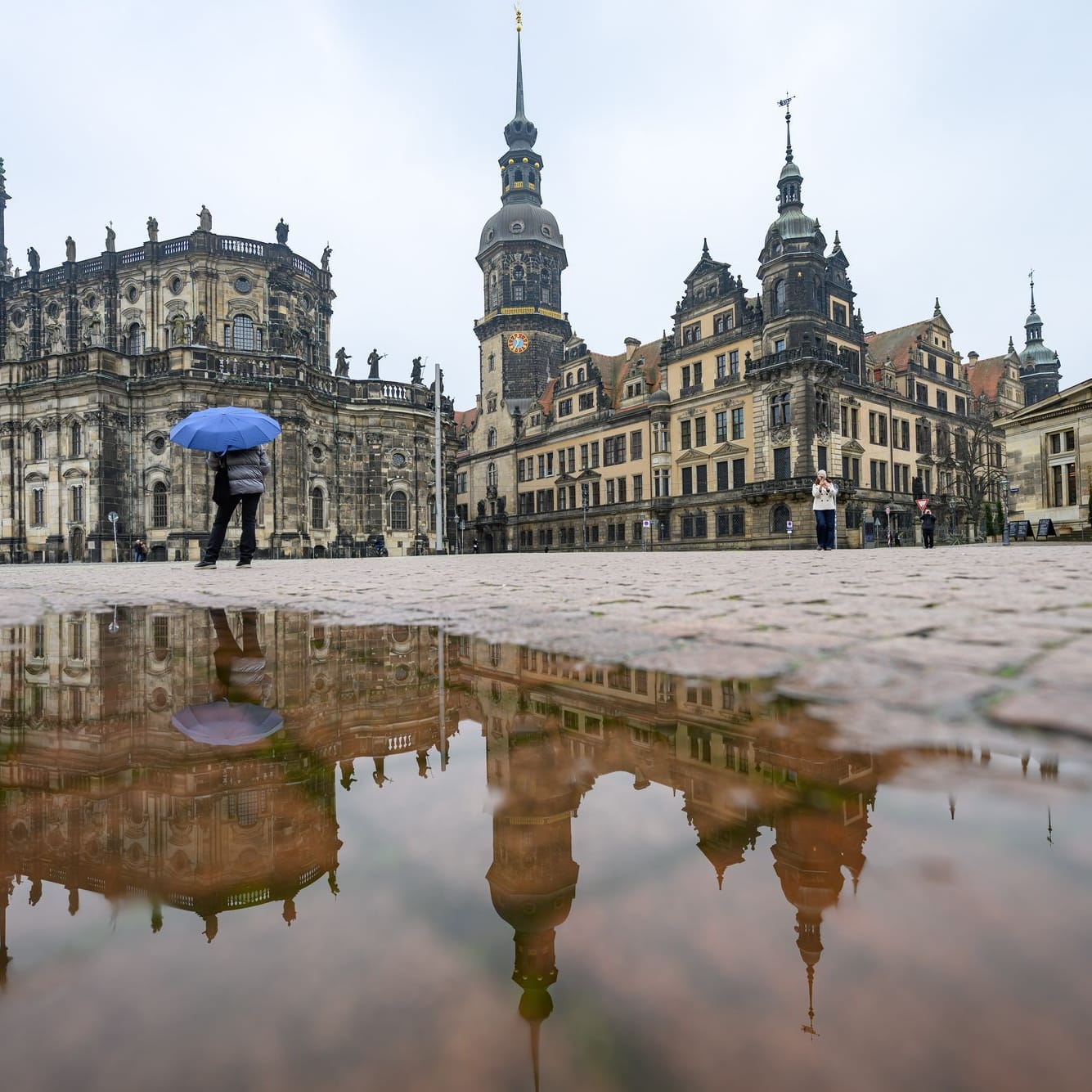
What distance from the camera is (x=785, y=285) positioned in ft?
123

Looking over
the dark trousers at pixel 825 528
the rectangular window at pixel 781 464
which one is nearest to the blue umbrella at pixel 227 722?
the dark trousers at pixel 825 528

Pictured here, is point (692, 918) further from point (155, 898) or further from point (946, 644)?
point (946, 644)

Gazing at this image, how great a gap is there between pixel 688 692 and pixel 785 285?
131ft

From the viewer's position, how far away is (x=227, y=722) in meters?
1.57

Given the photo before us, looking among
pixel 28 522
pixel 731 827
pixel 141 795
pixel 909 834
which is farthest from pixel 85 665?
pixel 28 522

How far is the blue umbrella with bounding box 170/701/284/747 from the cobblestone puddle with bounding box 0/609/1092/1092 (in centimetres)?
2

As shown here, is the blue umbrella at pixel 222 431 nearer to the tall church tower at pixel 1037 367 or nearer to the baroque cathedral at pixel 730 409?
the baroque cathedral at pixel 730 409

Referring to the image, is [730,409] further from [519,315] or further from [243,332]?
[243,332]

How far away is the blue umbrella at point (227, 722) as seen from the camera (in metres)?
1.42

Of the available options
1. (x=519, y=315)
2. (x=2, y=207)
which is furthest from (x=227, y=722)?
(x=2, y=207)

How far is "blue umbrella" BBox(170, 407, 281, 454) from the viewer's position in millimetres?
11016

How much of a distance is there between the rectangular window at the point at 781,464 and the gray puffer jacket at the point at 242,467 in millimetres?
30116

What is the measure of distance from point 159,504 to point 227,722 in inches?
1433

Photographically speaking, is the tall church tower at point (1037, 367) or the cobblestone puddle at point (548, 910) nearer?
the cobblestone puddle at point (548, 910)
